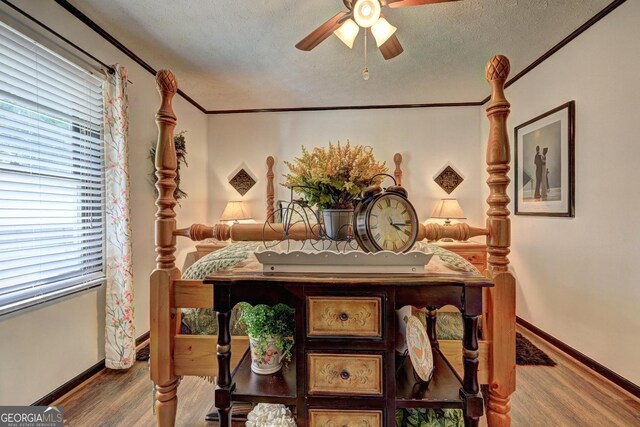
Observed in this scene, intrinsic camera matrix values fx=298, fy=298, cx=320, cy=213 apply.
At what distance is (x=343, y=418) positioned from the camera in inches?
37.9

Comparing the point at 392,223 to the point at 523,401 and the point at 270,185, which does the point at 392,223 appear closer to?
the point at 523,401

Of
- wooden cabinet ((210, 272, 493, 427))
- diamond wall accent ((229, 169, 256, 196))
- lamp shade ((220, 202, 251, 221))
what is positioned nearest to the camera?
wooden cabinet ((210, 272, 493, 427))

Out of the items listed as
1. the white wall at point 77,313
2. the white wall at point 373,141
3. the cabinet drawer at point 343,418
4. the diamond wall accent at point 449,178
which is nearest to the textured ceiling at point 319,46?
the white wall at point 77,313

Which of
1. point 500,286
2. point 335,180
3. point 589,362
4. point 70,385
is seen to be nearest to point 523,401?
point 589,362

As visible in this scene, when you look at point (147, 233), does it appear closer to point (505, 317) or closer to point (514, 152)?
point (505, 317)

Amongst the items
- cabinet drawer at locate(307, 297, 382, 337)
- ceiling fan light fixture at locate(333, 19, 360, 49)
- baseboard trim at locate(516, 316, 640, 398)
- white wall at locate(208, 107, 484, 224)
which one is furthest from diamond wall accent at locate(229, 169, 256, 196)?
baseboard trim at locate(516, 316, 640, 398)

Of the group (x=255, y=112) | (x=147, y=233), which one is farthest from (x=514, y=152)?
(x=147, y=233)

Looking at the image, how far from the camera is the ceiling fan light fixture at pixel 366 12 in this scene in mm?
1713

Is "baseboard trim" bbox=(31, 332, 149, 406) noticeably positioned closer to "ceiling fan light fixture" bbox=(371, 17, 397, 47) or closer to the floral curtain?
the floral curtain

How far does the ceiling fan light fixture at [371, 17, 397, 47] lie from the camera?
1879 mm

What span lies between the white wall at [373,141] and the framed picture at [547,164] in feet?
2.86

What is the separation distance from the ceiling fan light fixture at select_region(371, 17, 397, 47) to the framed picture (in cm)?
168

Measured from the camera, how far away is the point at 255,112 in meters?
4.21

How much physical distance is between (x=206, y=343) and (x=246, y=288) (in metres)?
0.72
